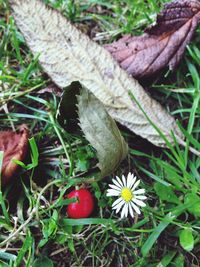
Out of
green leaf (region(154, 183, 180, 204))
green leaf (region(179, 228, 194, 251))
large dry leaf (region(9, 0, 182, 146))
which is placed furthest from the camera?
large dry leaf (region(9, 0, 182, 146))

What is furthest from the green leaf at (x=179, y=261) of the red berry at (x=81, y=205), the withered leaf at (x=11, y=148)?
the withered leaf at (x=11, y=148)

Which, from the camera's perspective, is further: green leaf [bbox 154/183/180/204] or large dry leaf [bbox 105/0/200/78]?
large dry leaf [bbox 105/0/200/78]

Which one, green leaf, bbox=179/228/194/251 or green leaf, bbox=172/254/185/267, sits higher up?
green leaf, bbox=179/228/194/251

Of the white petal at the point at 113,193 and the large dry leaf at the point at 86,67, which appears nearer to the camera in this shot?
the white petal at the point at 113,193

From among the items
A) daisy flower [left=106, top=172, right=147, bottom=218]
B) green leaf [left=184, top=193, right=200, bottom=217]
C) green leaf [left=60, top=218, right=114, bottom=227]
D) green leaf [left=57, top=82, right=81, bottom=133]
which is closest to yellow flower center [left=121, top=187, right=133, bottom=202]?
daisy flower [left=106, top=172, right=147, bottom=218]

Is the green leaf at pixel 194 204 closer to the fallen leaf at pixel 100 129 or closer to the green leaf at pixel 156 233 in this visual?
the green leaf at pixel 156 233

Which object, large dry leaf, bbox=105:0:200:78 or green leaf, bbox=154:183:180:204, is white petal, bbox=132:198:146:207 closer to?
green leaf, bbox=154:183:180:204

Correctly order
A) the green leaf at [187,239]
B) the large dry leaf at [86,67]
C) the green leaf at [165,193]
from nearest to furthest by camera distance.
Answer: the green leaf at [187,239], the green leaf at [165,193], the large dry leaf at [86,67]
